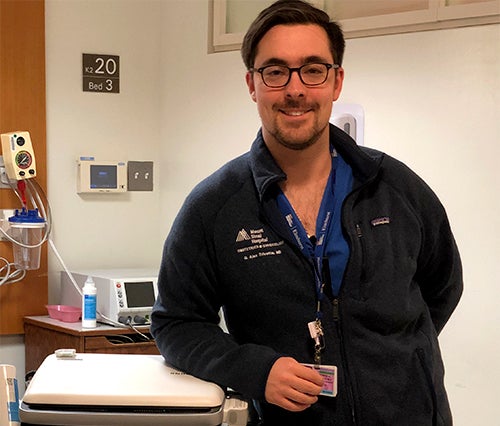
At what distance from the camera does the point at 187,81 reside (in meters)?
3.91

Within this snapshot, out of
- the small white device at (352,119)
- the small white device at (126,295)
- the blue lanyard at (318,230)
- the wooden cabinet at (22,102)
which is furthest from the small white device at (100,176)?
the blue lanyard at (318,230)

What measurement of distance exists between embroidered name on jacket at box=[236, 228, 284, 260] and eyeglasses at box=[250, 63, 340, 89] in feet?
1.06

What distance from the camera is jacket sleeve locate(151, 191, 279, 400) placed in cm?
169

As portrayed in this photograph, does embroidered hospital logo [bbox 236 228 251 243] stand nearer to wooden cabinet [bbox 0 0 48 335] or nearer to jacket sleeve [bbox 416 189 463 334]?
jacket sleeve [bbox 416 189 463 334]

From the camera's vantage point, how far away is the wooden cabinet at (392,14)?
2.79 metres

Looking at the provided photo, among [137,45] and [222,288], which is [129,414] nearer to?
[222,288]

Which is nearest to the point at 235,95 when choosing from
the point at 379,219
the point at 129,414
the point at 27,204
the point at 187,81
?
the point at 187,81

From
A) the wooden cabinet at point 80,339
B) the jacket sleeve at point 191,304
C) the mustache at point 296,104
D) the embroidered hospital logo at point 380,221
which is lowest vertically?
the wooden cabinet at point 80,339

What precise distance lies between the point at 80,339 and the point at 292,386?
1843 mm

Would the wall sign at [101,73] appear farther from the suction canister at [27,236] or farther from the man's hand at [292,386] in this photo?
the man's hand at [292,386]

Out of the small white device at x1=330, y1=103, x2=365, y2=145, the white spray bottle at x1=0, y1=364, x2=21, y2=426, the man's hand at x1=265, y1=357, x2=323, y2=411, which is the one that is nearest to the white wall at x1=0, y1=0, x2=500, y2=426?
the small white device at x1=330, y1=103, x2=365, y2=145

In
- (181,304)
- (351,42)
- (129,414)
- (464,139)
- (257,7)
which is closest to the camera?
(129,414)

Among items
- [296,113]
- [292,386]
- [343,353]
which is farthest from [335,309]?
[296,113]

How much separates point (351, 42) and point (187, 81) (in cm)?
101
